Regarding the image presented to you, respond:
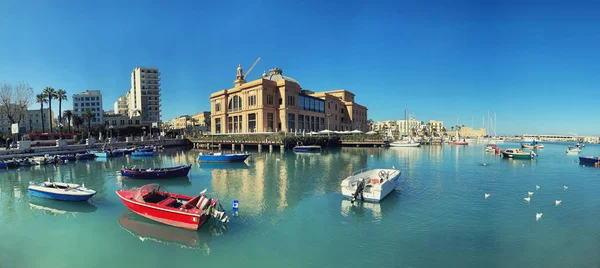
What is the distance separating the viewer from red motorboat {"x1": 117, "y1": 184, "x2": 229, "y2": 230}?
13938 millimetres

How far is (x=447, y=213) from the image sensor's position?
55.8 ft

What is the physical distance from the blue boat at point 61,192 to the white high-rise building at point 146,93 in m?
100

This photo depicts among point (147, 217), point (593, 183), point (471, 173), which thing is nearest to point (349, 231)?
point (147, 217)

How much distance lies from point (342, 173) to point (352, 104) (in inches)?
3139

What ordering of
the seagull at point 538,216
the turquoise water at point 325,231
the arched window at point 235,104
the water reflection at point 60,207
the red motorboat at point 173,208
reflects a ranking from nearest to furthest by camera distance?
the turquoise water at point 325,231
the red motorboat at point 173,208
the seagull at point 538,216
the water reflection at point 60,207
the arched window at point 235,104

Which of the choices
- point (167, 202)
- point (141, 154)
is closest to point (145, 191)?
point (167, 202)

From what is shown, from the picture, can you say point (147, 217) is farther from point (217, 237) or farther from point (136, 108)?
point (136, 108)

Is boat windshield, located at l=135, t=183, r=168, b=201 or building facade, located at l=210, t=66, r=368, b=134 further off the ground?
building facade, located at l=210, t=66, r=368, b=134

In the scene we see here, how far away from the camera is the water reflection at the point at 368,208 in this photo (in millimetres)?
16594

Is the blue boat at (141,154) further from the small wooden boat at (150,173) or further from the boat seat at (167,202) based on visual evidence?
the boat seat at (167,202)

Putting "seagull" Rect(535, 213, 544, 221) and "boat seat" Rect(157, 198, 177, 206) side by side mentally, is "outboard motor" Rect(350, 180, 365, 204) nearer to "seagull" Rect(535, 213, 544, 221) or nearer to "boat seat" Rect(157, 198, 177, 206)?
"seagull" Rect(535, 213, 544, 221)

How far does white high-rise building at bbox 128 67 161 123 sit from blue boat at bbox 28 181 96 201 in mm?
100148

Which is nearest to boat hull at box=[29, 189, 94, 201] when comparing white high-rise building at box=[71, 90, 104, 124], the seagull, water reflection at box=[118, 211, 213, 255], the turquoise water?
the turquoise water

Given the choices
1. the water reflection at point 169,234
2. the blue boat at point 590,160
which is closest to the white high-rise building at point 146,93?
the water reflection at point 169,234
